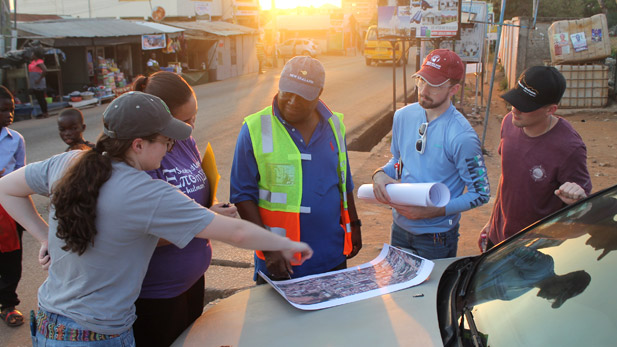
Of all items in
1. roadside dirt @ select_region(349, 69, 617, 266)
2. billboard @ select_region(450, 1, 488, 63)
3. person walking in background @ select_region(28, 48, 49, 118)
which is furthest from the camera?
person walking in background @ select_region(28, 48, 49, 118)

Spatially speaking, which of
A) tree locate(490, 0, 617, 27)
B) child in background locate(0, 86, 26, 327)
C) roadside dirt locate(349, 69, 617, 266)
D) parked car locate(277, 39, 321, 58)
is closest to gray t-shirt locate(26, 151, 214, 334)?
child in background locate(0, 86, 26, 327)

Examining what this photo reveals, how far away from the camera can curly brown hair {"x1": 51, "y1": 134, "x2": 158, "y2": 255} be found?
174 cm

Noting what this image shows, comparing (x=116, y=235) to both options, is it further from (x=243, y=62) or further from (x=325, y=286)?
(x=243, y=62)

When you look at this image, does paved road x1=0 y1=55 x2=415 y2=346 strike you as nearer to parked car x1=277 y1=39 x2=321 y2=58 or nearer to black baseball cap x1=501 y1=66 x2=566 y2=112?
black baseball cap x1=501 y1=66 x2=566 y2=112

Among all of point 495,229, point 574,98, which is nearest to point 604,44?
point 574,98

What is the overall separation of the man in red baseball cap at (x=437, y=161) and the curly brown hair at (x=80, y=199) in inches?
59.6

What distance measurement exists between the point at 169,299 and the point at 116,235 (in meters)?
0.67

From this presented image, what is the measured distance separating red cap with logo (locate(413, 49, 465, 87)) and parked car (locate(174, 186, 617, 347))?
0.94 m

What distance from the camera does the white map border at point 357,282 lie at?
7.50ft

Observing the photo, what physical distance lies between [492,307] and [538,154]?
1109 millimetres

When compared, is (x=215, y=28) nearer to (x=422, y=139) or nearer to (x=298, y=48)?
(x=298, y=48)

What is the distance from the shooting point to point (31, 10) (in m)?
38.4

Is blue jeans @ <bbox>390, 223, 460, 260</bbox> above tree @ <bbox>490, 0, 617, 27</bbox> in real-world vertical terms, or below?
below

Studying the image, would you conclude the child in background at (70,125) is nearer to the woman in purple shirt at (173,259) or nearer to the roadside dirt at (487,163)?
the woman in purple shirt at (173,259)
